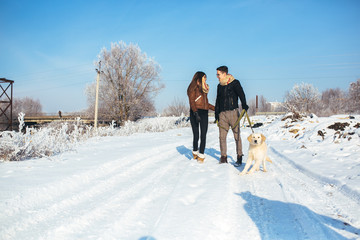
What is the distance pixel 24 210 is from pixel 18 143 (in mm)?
3245

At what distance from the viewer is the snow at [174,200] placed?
2171 mm

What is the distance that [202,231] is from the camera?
84.3 inches

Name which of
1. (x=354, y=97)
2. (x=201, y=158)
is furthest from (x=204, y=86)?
(x=354, y=97)

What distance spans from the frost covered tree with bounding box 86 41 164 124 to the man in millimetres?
21308

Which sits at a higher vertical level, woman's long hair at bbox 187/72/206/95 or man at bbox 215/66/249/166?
woman's long hair at bbox 187/72/206/95

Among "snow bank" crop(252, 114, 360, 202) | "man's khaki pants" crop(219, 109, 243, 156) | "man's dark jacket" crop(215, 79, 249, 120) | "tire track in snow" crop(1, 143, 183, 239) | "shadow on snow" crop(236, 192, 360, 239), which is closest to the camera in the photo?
"shadow on snow" crop(236, 192, 360, 239)

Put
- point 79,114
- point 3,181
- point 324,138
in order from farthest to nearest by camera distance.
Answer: point 79,114
point 324,138
point 3,181

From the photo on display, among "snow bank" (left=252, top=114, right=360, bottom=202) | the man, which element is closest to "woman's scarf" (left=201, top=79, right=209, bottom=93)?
the man

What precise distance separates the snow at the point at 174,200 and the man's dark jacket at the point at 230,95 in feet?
4.56

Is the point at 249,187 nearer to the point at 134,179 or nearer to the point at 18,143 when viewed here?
the point at 134,179

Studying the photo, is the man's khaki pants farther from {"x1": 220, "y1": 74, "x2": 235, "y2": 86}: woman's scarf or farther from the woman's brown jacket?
{"x1": 220, "y1": 74, "x2": 235, "y2": 86}: woman's scarf

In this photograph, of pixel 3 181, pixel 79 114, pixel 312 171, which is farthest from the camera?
pixel 79 114

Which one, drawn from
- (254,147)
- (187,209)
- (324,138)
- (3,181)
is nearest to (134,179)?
(187,209)

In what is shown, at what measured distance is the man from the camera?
17.1 feet
